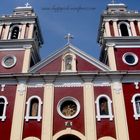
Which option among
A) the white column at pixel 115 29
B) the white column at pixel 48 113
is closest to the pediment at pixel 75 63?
the white column at pixel 48 113

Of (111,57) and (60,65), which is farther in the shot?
(111,57)

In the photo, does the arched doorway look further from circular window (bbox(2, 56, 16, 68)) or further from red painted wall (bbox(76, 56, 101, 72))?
circular window (bbox(2, 56, 16, 68))

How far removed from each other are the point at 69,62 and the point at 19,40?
541 cm

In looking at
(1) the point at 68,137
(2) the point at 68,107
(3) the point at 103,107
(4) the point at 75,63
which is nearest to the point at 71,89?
(2) the point at 68,107

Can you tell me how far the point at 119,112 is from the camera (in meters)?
23.7

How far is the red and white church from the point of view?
2311 centimetres

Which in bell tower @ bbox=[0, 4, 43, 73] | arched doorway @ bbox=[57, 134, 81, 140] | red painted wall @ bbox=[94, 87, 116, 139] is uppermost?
bell tower @ bbox=[0, 4, 43, 73]

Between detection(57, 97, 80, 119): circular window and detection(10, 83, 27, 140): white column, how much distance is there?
9.95ft

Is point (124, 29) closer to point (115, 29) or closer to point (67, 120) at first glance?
point (115, 29)

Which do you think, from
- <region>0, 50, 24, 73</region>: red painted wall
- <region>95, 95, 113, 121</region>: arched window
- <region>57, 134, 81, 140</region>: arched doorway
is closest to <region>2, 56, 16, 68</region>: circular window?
<region>0, 50, 24, 73</region>: red painted wall

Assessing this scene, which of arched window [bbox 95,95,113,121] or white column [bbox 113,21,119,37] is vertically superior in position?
white column [bbox 113,21,119,37]

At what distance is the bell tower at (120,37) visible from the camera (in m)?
27.0

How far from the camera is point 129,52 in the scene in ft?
90.6

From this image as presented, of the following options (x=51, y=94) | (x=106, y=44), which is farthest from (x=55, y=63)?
(x=106, y=44)
